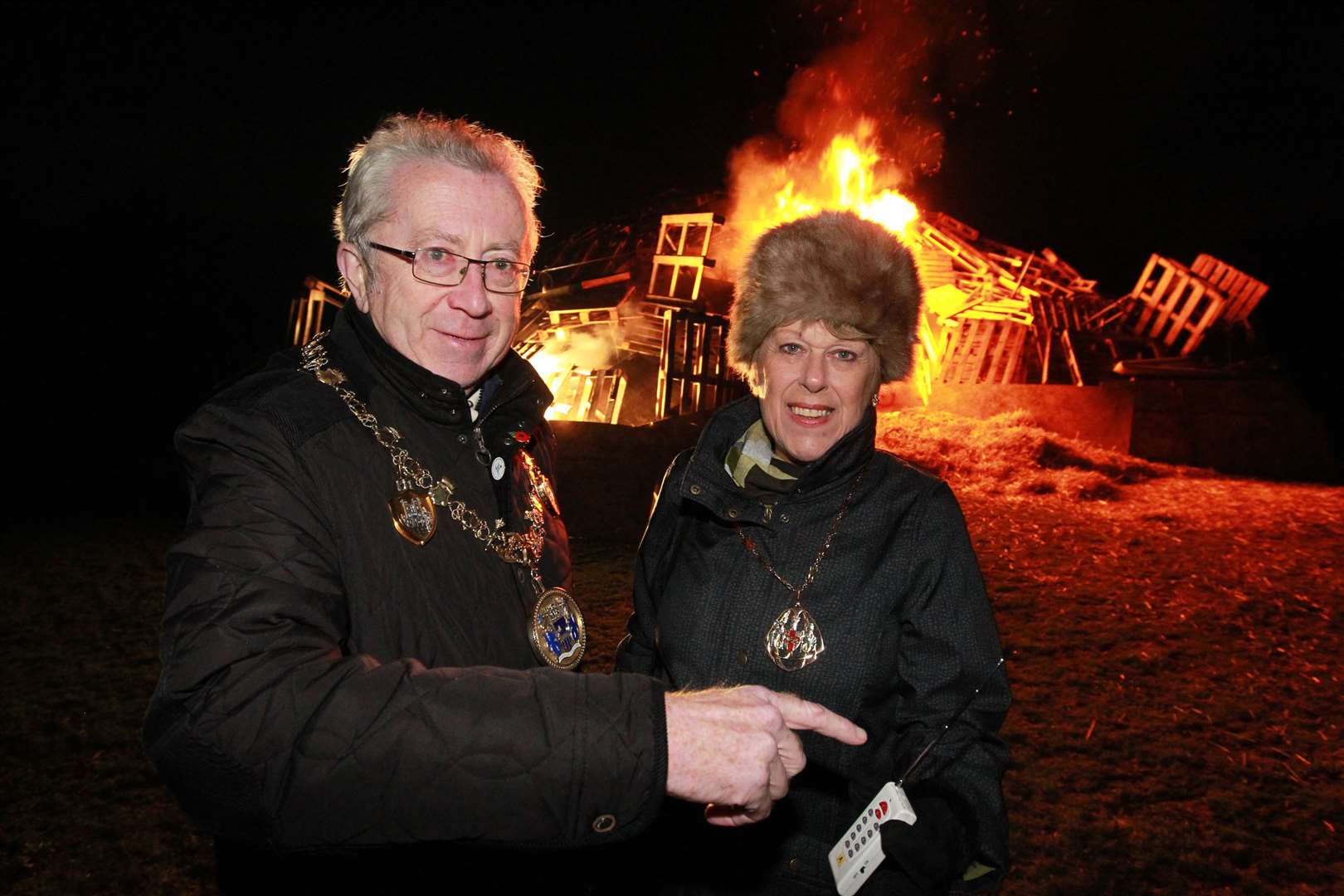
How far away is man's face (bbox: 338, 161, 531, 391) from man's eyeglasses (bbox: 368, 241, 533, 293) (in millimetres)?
13

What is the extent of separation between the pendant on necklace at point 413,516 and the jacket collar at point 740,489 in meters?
1.03

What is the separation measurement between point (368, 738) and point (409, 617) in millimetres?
602

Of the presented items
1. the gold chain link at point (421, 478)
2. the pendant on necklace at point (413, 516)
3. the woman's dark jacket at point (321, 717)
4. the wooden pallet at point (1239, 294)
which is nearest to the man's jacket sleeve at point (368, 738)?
the woman's dark jacket at point (321, 717)

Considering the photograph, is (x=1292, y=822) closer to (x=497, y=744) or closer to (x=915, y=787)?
(x=915, y=787)

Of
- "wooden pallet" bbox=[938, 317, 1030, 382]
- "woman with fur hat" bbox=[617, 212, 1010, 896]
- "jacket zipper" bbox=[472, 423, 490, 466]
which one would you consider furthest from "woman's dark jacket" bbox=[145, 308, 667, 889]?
"wooden pallet" bbox=[938, 317, 1030, 382]

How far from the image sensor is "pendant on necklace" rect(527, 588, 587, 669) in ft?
7.36

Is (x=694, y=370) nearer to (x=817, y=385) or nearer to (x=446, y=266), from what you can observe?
(x=817, y=385)

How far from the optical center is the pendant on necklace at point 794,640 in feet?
8.14

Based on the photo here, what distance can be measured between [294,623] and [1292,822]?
5255 millimetres

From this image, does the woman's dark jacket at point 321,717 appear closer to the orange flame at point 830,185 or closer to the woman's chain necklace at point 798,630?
the woman's chain necklace at point 798,630

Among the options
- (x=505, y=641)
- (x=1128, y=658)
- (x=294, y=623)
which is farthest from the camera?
(x=1128, y=658)

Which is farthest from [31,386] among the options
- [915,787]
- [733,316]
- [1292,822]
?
[1292,822]

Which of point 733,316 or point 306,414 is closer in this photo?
point 306,414

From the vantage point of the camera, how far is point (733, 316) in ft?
10.5
